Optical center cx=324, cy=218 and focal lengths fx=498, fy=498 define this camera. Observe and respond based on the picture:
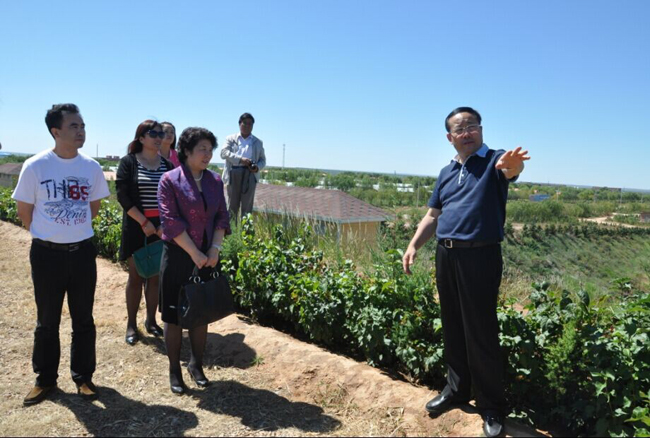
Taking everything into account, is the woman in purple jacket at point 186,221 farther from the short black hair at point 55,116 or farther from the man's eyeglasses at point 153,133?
the man's eyeglasses at point 153,133

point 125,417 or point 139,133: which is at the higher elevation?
point 139,133

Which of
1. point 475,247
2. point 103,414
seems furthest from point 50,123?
point 475,247

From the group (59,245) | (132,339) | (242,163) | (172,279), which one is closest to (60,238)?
(59,245)

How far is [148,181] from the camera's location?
175 inches

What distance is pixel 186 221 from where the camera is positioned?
3.53 metres

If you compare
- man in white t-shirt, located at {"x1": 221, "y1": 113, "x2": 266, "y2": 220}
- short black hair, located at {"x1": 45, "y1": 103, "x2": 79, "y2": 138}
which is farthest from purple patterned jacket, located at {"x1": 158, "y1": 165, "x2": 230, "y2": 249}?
man in white t-shirt, located at {"x1": 221, "y1": 113, "x2": 266, "y2": 220}

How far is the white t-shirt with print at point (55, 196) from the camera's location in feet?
11.2

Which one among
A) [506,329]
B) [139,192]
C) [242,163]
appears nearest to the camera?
[506,329]

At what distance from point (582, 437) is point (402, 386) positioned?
1.15 m

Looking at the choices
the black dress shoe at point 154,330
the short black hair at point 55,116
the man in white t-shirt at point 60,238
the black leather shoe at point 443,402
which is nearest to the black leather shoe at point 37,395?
the man in white t-shirt at point 60,238

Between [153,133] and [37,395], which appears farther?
Answer: [153,133]

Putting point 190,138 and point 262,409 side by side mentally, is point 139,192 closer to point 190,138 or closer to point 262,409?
point 190,138

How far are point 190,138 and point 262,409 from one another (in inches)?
78.4

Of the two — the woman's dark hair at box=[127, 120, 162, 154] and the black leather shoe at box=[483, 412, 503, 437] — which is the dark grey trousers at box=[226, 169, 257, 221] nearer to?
the woman's dark hair at box=[127, 120, 162, 154]
